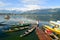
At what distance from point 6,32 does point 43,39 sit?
18.4 m

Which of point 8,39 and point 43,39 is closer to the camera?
point 43,39

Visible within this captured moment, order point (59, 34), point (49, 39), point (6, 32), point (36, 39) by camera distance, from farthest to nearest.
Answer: point (6, 32) → point (59, 34) → point (36, 39) → point (49, 39)

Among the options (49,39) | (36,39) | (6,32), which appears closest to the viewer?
(49,39)

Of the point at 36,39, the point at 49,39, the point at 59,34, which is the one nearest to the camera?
the point at 49,39

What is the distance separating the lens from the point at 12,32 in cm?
5841

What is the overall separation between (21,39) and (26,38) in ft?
5.94

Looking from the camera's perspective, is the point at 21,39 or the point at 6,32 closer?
the point at 21,39

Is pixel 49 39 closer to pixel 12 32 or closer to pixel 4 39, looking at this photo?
pixel 4 39

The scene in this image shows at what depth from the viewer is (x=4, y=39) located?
156 feet

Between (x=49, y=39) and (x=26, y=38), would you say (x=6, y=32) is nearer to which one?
(x=26, y=38)

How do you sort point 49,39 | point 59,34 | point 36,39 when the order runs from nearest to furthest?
point 49,39 → point 36,39 → point 59,34

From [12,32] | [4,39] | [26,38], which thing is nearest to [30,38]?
[26,38]

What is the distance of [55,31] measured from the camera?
54.3 meters

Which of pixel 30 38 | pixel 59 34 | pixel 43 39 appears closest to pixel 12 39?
pixel 30 38
